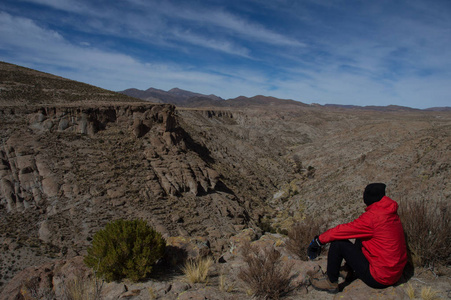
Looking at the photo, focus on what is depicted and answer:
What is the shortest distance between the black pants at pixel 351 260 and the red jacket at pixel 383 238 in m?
0.09

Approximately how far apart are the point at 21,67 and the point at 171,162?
3284 centimetres

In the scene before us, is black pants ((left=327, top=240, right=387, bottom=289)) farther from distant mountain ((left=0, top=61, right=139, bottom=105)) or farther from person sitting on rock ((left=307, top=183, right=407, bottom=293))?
distant mountain ((left=0, top=61, right=139, bottom=105))

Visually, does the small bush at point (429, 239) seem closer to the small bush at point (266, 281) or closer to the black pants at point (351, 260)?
the black pants at point (351, 260)

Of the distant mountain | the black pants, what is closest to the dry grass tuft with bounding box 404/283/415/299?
the black pants

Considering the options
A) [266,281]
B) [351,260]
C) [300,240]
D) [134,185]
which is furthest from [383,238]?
[134,185]

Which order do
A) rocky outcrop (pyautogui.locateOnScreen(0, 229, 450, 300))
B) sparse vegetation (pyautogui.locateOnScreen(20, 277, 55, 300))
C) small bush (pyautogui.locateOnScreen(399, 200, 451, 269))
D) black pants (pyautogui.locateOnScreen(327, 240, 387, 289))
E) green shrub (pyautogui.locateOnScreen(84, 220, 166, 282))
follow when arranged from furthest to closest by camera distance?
green shrub (pyautogui.locateOnScreen(84, 220, 166, 282)), sparse vegetation (pyautogui.locateOnScreen(20, 277, 55, 300)), small bush (pyautogui.locateOnScreen(399, 200, 451, 269)), rocky outcrop (pyautogui.locateOnScreen(0, 229, 450, 300)), black pants (pyautogui.locateOnScreen(327, 240, 387, 289))

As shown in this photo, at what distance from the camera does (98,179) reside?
17.2m

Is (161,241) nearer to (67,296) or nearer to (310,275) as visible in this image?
(67,296)


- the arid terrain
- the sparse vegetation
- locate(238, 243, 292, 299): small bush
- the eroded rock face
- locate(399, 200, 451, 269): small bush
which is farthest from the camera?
the eroded rock face

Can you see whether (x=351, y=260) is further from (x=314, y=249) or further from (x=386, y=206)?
(x=386, y=206)

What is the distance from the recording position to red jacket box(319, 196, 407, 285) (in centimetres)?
372

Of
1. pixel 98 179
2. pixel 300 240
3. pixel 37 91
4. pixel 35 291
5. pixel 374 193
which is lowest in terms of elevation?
pixel 98 179

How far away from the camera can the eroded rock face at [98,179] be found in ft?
46.9

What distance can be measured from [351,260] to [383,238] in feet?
2.25
